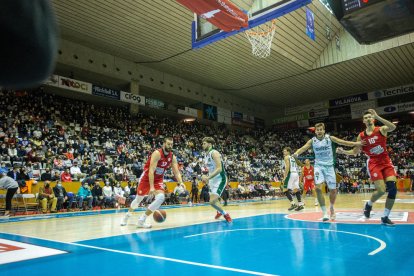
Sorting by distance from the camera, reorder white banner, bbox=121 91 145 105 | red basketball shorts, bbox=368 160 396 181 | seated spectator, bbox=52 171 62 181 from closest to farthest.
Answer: red basketball shorts, bbox=368 160 396 181
seated spectator, bbox=52 171 62 181
white banner, bbox=121 91 145 105

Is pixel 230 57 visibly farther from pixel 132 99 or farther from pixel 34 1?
pixel 34 1

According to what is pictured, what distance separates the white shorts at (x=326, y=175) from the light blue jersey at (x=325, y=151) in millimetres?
98

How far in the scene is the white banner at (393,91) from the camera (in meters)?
28.8

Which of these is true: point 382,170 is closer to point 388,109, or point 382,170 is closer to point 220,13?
point 220,13

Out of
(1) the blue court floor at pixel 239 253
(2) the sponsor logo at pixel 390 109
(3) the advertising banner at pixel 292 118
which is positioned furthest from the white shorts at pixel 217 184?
(3) the advertising banner at pixel 292 118

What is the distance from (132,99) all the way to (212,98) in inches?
343

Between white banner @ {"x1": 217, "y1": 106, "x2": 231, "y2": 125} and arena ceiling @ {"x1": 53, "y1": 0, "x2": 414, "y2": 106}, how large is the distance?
186 centimetres

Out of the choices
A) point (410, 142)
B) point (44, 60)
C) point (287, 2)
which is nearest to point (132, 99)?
point (287, 2)

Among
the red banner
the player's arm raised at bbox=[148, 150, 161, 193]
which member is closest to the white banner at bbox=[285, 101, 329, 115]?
the red banner

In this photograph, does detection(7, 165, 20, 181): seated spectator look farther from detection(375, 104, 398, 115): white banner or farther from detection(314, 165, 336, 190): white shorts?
detection(375, 104, 398, 115): white banner

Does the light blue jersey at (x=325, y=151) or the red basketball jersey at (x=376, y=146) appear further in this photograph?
the light blue jersey at (x=325, y=151)

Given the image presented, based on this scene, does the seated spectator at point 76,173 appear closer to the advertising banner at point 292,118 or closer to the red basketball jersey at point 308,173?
the red basketball jersey at point 308,173

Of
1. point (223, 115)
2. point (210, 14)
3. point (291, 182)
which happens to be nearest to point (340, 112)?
point (223, 115)

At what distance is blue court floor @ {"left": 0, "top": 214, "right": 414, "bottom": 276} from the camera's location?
331 centimetres
